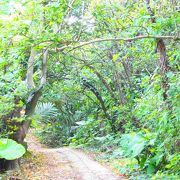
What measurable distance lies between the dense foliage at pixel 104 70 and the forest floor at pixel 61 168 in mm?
806

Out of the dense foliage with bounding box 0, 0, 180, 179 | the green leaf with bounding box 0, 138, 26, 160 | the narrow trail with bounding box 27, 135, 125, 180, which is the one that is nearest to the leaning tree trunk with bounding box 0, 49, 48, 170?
the dense foliage with bounding box 0, 0, 180, 179

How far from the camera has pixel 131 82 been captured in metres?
10.8

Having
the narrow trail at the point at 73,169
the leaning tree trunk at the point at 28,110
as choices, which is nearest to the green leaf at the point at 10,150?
the narrow trail at the point at 73,169

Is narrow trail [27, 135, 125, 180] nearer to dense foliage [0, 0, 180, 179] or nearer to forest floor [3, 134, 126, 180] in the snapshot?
forest floor [3, 134, 126, 180]

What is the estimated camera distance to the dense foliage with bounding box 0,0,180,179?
533cm

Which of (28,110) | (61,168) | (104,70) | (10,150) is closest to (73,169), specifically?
(61,168)

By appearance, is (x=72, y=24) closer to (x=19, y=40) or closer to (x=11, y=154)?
(x=19, y=40)

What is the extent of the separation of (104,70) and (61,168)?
469 centimetres

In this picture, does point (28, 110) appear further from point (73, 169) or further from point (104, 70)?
point (104, 70)

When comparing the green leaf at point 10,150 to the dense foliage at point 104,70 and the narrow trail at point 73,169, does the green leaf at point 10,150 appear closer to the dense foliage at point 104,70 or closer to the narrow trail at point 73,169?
the dense foliage at point 104,70

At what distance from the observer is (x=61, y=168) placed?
820cm

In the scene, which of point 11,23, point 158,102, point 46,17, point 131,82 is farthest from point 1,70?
point 131,82

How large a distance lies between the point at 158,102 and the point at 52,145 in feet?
31.4

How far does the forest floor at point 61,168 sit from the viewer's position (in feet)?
23.7
